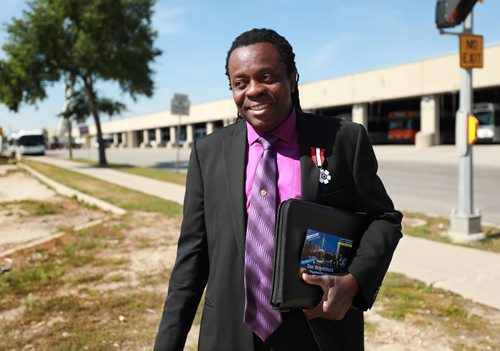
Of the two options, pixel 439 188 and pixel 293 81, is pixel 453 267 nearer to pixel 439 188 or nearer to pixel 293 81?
pixel 293 81

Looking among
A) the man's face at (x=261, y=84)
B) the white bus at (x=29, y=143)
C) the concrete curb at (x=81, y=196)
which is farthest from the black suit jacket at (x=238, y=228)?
the white bus at (x=29, y=143)

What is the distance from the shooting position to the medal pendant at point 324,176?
158cm

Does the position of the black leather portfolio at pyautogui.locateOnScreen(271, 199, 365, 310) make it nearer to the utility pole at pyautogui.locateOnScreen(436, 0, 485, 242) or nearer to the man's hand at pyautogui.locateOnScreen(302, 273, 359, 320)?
the man's hand at pyautogui.locateOnScreen(302, 273, 359, 320)

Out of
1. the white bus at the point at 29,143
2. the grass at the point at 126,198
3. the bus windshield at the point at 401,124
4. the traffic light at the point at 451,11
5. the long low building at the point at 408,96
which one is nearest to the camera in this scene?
the traffic light at the point at 451,11

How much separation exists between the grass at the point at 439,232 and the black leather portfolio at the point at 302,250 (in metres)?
5.65

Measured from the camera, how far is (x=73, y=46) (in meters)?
24.9

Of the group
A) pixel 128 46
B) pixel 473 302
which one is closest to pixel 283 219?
pixel 473 302

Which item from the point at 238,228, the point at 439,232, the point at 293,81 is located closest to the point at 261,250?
the point at 238,228

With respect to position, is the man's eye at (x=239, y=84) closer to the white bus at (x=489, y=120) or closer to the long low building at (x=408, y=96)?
the long low building at (x=408, y=96)

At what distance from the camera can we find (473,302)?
4402 millimetres

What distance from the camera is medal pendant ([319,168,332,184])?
1.58 meters

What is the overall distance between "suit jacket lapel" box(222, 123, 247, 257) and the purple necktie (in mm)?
30

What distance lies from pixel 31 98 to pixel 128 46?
5785 millimetres

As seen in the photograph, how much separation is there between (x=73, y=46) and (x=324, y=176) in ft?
85.5
